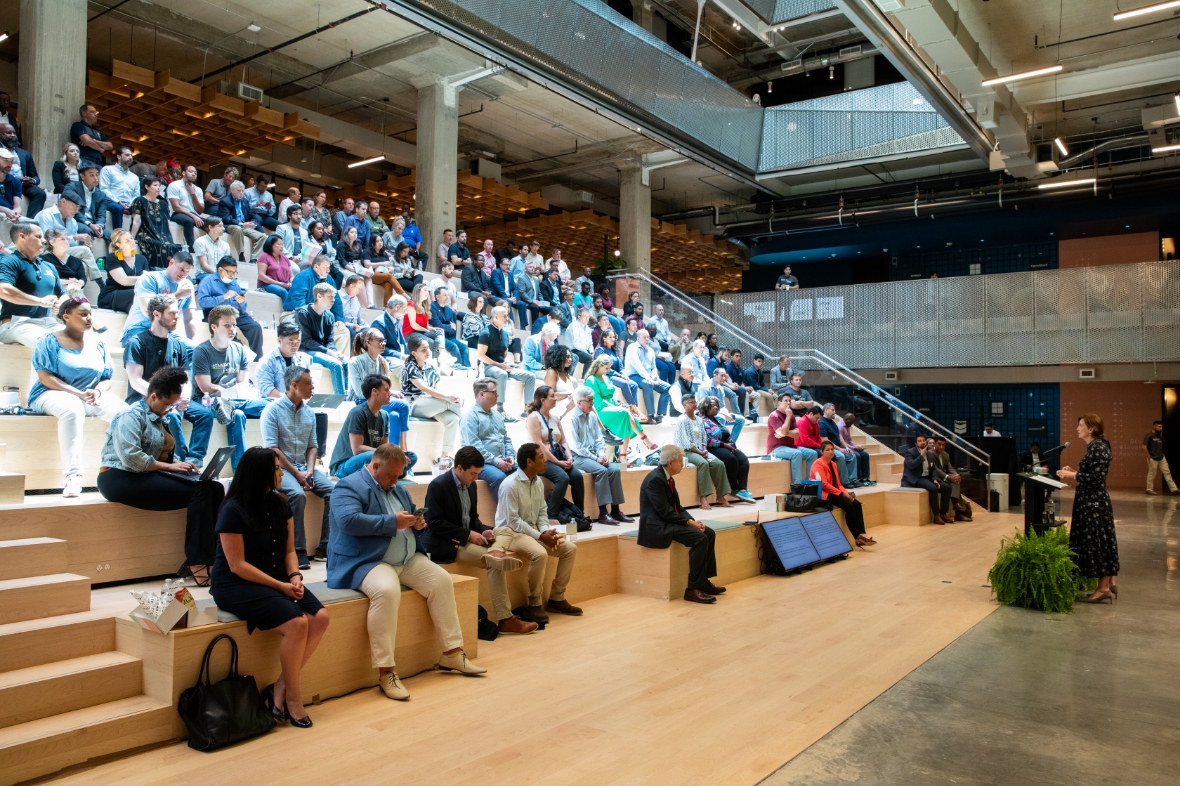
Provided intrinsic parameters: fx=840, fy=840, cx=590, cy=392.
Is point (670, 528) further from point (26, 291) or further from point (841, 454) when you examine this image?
point (841, 454)

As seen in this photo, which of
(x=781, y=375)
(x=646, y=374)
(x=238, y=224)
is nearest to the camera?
(x=238, y=224)

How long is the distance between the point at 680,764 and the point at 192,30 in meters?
12.1

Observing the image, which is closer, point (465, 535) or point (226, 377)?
point (465, 535)

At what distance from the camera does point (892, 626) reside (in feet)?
17.1

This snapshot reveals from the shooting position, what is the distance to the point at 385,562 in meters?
3.98

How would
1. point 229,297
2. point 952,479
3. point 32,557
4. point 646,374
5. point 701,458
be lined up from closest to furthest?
point 32,557 < point 229,297 < point 701,458 < point 646,374 < point 952,479

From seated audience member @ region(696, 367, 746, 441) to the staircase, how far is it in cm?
777

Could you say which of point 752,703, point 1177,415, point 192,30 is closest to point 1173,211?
point 1177,415

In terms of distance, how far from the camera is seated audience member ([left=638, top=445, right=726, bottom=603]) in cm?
584

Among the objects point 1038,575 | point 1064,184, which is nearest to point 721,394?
point 1038,575

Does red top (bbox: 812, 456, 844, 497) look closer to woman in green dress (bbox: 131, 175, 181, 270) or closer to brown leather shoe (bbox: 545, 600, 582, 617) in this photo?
brown leather shoe (bbox: 545, 600, 582, 617)

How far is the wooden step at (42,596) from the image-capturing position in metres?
3.28

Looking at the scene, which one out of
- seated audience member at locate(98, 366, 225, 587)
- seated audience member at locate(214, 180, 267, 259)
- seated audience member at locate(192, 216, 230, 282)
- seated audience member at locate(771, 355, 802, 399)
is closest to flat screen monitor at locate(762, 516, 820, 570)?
seated audience member at locate(98, 366, 225, 587)

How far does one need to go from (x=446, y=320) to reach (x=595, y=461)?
9.89ft
